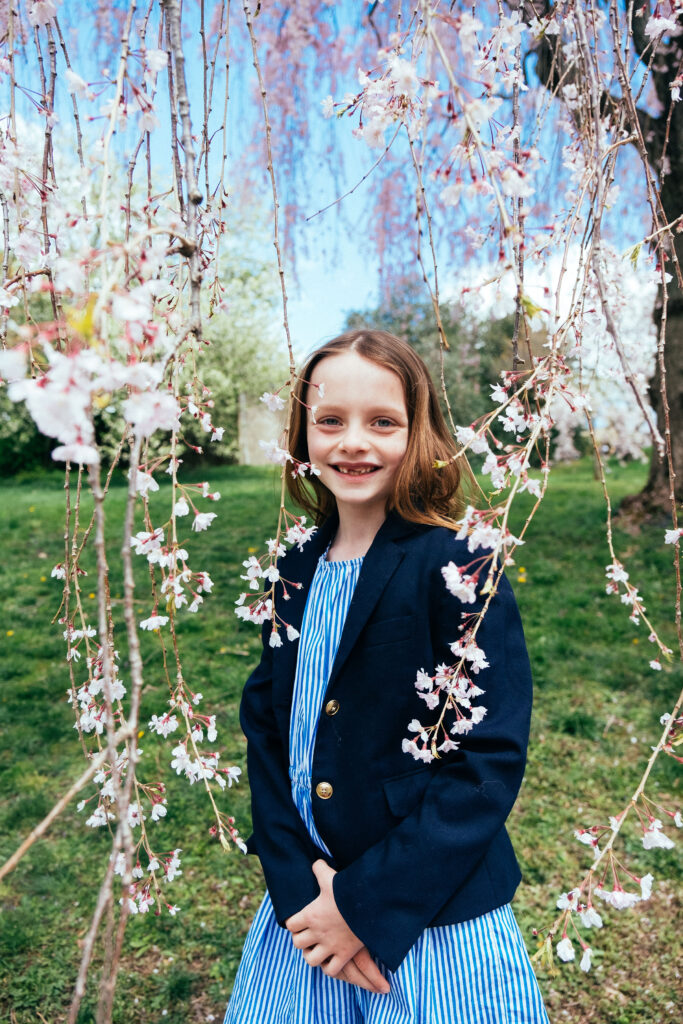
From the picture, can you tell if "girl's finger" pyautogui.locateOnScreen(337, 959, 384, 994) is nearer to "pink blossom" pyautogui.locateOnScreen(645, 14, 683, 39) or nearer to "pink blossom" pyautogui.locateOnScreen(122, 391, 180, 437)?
"pink blossom" pyautogui.locateOnScreen(122, 391, 180, 437)

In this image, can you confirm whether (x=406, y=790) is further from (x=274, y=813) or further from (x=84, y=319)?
(x=84, y=319)

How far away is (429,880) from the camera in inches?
40.9

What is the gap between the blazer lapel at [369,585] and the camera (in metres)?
1.17

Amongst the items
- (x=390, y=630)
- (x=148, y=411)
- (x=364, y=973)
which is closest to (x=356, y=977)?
(x=364, y=973)

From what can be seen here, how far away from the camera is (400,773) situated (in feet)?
3.76

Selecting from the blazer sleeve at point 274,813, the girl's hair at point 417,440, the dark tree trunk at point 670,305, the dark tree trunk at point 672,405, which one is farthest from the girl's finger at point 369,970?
the dark tree trunk at point 672,405

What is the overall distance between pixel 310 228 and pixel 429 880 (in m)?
5.22

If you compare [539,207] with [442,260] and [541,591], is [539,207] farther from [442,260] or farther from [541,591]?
[541,591]

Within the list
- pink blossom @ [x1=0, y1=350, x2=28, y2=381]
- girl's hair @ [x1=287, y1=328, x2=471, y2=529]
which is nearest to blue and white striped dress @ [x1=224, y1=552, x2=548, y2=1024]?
girl's hair @ [x1=287, y1=328, x2=471, y2=529]

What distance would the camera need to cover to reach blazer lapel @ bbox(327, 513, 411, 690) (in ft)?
3.84

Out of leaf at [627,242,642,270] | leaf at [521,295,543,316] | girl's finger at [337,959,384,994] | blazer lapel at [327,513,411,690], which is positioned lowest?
girl's finger at [337,959,384,994]

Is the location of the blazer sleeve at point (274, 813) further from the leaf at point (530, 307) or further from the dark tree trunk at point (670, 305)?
the dark tree trunk at point (670, 305)

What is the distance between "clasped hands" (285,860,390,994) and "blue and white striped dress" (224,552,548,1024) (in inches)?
1.1

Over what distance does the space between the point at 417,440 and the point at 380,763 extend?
53 centimetres
